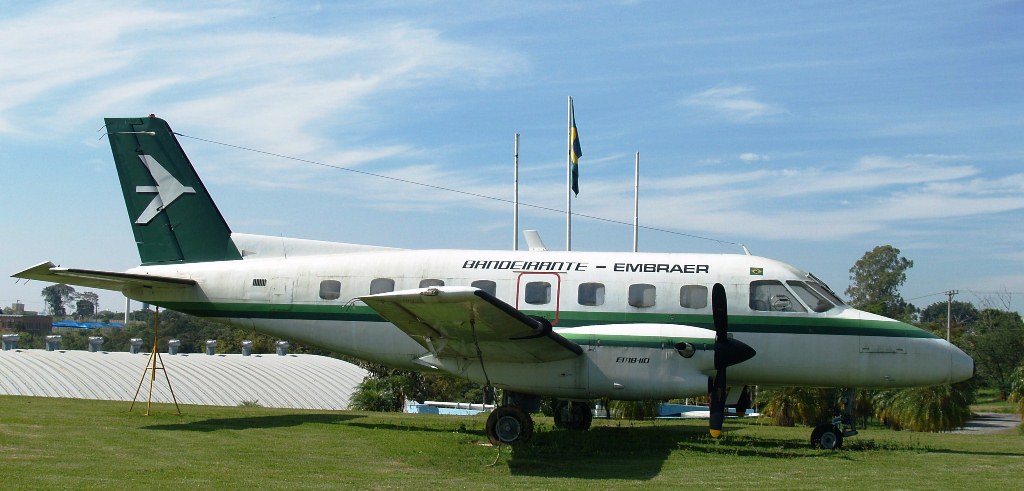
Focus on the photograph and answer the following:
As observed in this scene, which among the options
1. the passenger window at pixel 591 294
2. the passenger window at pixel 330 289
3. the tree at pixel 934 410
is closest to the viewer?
the passenger window at pixel 591 294

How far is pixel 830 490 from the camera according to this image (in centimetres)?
1079

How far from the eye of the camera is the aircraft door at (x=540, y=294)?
15422 millimetres

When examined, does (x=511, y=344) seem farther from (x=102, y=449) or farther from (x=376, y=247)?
(x=102, y=449)

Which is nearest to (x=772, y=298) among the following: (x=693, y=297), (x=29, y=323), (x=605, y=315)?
(x=693, y=297)

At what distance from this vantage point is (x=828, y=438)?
15.0m

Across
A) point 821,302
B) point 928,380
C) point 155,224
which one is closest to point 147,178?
point 155,224

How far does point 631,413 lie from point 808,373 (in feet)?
A: 28.7

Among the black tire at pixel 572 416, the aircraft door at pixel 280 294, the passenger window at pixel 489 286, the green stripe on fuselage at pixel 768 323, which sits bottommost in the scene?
the black tire at pixel 572 416

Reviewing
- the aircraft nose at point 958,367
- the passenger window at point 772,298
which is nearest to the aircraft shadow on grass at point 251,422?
the passenger window at point 772,298

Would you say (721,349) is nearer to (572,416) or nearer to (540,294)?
(540,294)

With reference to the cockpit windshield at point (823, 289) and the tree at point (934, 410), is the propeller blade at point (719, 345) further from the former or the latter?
the tree at point (934, 410)

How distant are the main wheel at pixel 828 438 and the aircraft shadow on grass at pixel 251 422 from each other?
8.69 metres

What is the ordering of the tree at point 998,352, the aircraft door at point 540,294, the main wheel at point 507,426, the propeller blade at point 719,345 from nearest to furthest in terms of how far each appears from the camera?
the propeller blade at point 719,345 → the main wheel at point 507,426 → the aircraft door at point 540,294 → the tree at point 998,352

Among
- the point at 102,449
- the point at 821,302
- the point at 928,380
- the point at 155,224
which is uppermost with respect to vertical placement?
the point at 155,224
